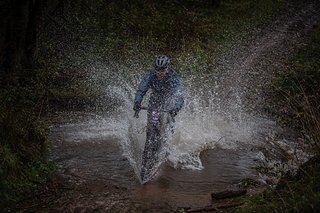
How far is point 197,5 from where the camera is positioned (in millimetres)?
22047

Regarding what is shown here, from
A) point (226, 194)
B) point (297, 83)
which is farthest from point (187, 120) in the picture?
point (226, 194)

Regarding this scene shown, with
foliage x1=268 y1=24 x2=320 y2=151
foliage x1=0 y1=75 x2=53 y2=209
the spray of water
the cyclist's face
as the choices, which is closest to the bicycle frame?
the spray of water

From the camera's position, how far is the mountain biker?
870 cm

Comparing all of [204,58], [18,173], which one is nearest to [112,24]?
[204,58]

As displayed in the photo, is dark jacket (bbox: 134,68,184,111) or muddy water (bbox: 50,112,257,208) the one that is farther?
dark jacket (bbox: 134,68,184,111)

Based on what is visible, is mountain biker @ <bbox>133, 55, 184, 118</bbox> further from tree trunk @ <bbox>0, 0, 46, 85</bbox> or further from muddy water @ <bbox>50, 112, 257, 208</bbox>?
tree trunk @ <bbox>0, 0, 46, 85</bbox>

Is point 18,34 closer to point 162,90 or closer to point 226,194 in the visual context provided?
point 162,90

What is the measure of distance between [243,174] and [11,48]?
672 cm

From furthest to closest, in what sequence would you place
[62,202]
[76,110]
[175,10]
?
[175,10], [76,110], [62,202]

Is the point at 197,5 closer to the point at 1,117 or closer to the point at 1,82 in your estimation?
the point at 1,82

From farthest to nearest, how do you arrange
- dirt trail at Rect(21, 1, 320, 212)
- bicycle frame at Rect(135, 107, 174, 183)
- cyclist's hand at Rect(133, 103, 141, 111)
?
bicycle frame at Rect(135, 107, 174, 183), cyclist's hand at Rect(133, 103, 141, 111), dirt trail at Rect(21, 1, 320, 212)

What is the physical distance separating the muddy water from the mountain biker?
4.69ft

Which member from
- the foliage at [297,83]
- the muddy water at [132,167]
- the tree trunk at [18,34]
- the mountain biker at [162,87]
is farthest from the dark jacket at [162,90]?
the tree trunk at [18,34]

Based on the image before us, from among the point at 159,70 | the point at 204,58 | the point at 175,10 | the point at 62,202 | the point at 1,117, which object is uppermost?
the point at 175,10
